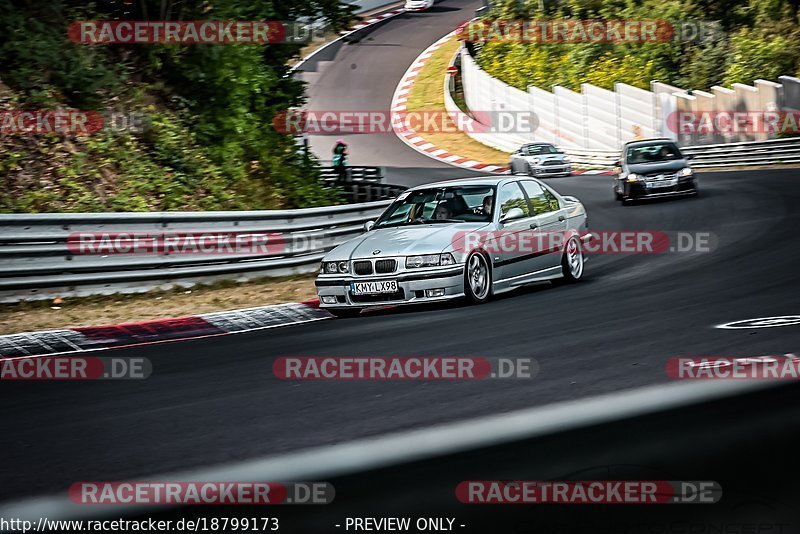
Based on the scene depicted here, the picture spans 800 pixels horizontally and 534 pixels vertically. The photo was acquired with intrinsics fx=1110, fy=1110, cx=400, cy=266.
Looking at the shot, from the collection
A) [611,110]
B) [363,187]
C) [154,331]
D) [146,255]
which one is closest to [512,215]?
[154,331]

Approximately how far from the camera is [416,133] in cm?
4894

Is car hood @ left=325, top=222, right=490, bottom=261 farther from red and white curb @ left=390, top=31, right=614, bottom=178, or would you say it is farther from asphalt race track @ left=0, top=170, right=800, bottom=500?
red and white curb @ left=390, top=31, right=614, bottom=178

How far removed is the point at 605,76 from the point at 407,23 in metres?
22.8

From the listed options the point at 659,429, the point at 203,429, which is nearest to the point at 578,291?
the point at 203,429

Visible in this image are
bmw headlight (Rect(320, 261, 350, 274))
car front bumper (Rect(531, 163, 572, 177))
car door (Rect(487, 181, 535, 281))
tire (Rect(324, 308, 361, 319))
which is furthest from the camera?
car front bumper (Rect(531, 163, 572, 177))

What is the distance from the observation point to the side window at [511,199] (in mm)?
12188

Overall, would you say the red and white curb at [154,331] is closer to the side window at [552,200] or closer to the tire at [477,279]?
the tire at [477,279]

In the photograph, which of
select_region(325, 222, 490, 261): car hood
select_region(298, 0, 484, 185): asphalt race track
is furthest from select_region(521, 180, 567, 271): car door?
select_region(298, 0, 484, 185): asphalt race track

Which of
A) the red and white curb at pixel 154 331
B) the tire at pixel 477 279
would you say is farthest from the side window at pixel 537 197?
the red and white curb at pixel 154 331

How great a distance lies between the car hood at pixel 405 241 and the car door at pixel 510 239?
263mm

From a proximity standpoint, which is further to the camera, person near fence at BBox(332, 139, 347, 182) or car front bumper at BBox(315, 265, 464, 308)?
person near fence at BBox(332, 139, 347, 182)

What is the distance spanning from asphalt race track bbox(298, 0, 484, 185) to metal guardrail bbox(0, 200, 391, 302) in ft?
66.0

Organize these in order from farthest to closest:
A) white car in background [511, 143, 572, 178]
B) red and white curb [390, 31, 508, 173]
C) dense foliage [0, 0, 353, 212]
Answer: red and white curb [390, 31, 508, 173], white car in background [511, 143, 572, 178], dense foliage [0, 0, 353, 212]

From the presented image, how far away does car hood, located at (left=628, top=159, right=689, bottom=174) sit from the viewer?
79.0ft
